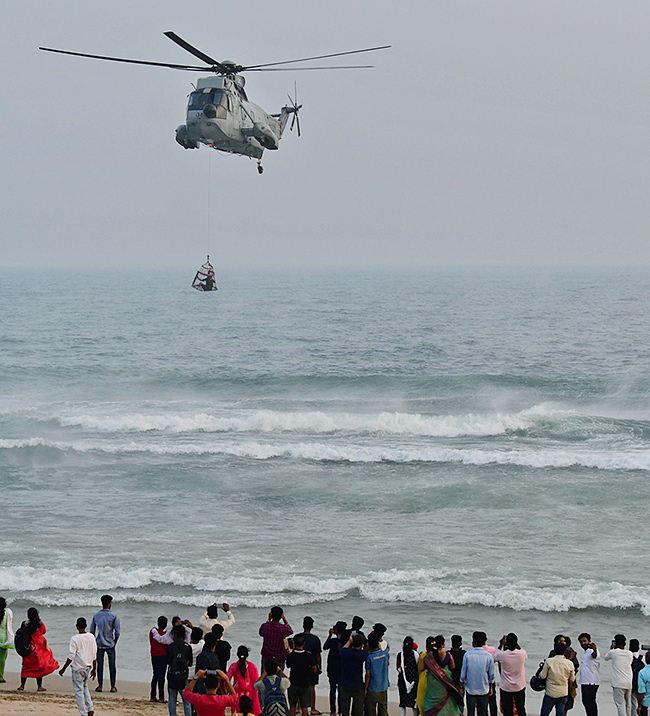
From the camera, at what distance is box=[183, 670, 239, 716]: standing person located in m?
7.89

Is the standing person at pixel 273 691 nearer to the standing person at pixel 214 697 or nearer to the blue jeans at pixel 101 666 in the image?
the standing person at pixel 214 697

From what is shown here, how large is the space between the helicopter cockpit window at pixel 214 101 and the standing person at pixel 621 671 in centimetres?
1533

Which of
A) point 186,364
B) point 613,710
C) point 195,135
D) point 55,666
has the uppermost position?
point 195,135

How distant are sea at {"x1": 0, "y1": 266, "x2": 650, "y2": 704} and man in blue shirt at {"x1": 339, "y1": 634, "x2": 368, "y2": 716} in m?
4.21

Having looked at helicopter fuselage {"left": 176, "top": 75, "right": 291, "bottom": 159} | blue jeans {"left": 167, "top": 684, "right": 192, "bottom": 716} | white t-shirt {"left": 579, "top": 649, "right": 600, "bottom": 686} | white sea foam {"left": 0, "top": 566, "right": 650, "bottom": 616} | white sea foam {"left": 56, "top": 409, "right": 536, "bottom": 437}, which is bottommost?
white sea foam {"left": 0, "top": 566, "right": 650, "bottom": 616}

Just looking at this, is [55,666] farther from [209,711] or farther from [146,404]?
[146,404]

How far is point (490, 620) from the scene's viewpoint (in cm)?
1538

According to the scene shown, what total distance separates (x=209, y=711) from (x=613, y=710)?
6.04 meters

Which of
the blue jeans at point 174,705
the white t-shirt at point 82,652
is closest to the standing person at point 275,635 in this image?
the blue jeans at point 174,705

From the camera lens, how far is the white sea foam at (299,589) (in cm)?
1603

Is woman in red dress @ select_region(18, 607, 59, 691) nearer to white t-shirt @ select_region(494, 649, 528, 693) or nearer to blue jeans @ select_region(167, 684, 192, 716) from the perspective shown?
blue jeans @ select_region(167, 684, 192, 716)

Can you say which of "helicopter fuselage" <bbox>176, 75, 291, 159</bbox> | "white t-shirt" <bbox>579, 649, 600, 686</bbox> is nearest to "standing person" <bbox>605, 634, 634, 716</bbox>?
"white t-shirt" <bbox>579, 649, 600, 686</bbox>

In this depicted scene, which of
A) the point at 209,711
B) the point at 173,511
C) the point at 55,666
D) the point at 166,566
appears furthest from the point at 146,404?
the point at 209,711

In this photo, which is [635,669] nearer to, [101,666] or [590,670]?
[590,670]
